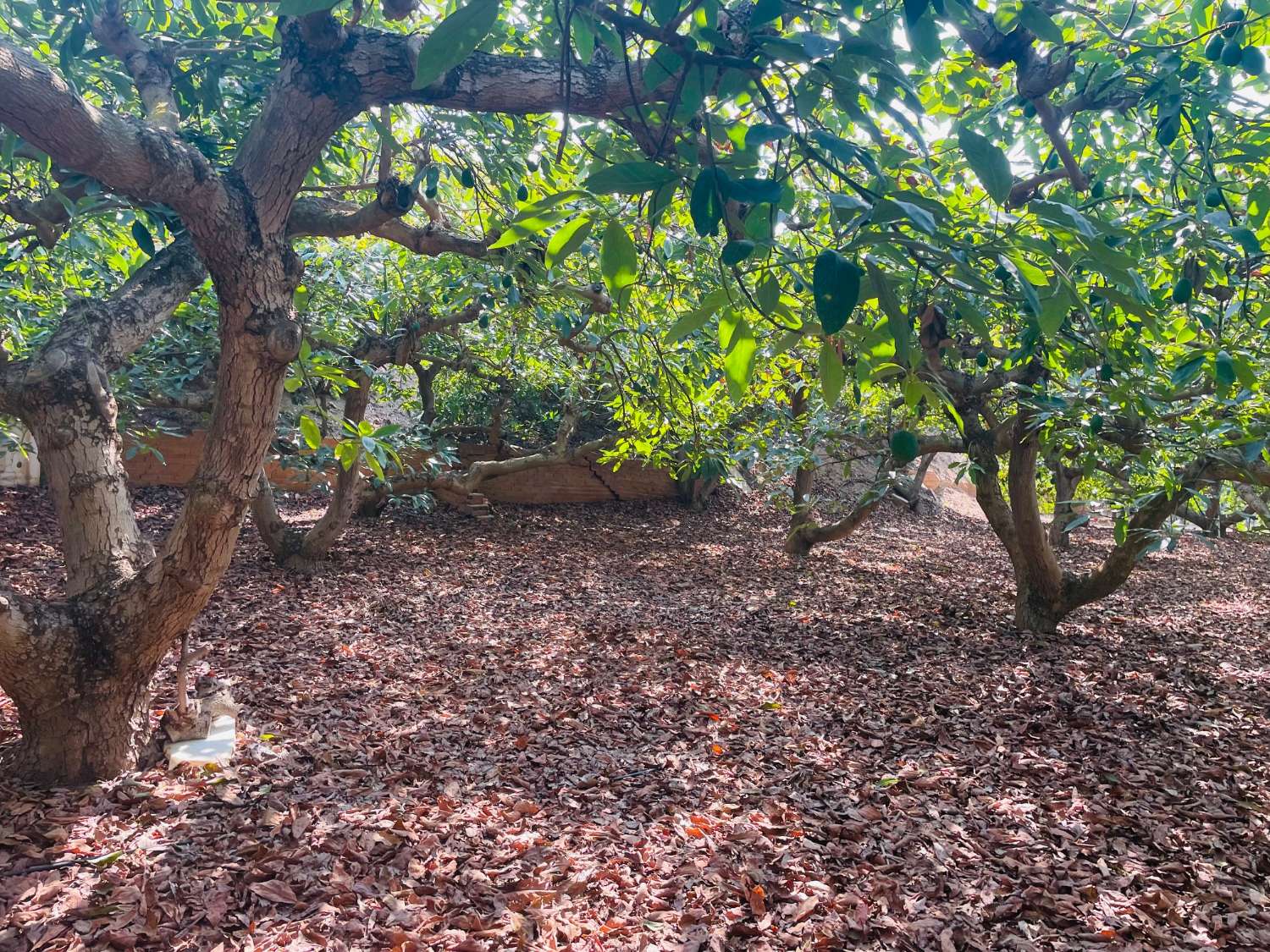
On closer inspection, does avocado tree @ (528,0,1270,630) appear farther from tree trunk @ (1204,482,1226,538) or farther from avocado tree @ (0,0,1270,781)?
tree trunk @ (1204,482,1226,538)

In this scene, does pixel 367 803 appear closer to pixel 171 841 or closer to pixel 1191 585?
pixel 171 841

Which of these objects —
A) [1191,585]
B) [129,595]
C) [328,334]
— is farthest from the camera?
[1191,585]

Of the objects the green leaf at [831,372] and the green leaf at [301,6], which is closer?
the green leaf at [301,6]

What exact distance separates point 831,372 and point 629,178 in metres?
0.38

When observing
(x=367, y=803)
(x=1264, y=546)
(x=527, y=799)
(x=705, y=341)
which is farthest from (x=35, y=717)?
(x=1264, y=546)

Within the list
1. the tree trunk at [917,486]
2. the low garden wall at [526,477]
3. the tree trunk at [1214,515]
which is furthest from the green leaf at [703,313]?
the tree trunk at [917,486]

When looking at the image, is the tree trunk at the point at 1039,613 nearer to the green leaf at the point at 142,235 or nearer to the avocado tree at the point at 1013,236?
the avocado tree at the point at 1013,236

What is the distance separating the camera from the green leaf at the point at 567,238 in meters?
0.92

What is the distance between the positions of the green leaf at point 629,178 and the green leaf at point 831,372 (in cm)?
31

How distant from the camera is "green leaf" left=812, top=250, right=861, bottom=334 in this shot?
69cm

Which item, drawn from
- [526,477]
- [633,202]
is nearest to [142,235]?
[633,202]

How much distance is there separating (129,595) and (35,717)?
1.39 ft

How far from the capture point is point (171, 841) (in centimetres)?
200

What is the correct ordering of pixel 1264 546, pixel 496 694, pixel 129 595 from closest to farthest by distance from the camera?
pixel 129 595, pixel 496 694, pixel 1264 546
